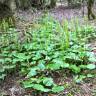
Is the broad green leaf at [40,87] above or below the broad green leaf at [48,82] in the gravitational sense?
below

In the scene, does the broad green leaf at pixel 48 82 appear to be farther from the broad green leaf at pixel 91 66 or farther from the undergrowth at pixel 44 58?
the broad green leaf at pixel 91 66

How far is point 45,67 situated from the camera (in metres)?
4.31

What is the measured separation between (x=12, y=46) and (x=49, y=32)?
1285 mm

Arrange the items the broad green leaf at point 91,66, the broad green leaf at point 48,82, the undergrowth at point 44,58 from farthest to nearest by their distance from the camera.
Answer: the broad green leaf at point 91,66
the undergrowth at point 44,58
the broad green leaf at point 48,82

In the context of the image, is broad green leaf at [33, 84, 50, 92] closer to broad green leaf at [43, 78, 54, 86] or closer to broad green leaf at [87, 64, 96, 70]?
broad green leaf at [43, 78, 54, 86]

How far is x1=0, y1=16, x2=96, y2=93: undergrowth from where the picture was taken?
4.03 m

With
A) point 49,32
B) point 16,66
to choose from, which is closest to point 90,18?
point 49,32

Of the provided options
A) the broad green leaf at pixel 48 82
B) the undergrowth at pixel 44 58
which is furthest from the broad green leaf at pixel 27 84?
the broad green leaf at pixel 48 82

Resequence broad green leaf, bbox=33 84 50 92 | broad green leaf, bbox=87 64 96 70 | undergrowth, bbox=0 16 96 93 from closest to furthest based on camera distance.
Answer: broad green leaf, bbox=33 84 50 92
undergrowth, bbox=0 16 96 93
broad green leaf, bbox=87 64 96 70

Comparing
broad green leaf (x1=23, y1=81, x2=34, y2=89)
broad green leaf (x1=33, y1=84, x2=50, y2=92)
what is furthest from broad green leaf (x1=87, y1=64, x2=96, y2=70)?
broad green leaf (x1=23, y1=81, x2=34, y2=89)

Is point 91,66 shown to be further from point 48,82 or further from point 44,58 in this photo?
point 44,58

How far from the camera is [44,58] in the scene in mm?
4801

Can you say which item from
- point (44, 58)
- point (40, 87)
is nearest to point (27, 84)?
point (40, 87)

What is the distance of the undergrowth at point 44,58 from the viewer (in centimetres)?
403
